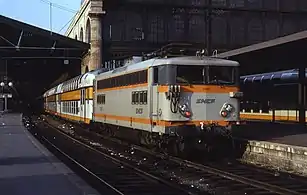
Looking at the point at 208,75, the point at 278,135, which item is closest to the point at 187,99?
the point at 208,75

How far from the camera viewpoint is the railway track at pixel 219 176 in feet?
38.3

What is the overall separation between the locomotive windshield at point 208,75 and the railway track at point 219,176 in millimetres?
2423

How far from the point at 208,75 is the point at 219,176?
12.8 ft

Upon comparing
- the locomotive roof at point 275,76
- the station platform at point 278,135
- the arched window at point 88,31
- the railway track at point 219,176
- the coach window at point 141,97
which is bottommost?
the railway track at point 219,176

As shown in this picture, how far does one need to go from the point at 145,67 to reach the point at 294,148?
17.7ft

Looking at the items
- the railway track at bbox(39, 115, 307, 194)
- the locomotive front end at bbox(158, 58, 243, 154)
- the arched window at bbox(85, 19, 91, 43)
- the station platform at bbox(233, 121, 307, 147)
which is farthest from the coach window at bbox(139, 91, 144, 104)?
the arched window at bbox(85, 19, 91, 43)

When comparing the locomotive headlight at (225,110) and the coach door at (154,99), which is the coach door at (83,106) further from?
the locomotive headlight at (225,110)

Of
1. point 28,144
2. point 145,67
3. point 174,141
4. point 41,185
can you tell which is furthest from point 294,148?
point 28,144

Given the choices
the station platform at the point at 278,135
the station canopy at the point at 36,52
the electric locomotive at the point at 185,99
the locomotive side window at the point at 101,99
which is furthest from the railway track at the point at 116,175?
the station canopy at the point at 36,52

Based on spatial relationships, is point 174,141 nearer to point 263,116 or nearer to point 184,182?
point 184,182

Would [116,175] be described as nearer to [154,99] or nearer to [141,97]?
[154,99]

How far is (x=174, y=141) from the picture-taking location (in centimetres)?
1680

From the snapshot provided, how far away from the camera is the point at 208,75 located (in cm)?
1645

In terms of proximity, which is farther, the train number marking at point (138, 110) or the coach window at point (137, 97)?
the coach window at point (137, 97)
